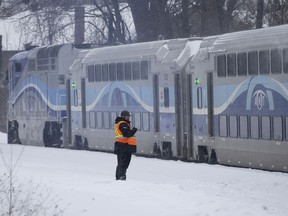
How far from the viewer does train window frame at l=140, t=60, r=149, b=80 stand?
29.8 meters

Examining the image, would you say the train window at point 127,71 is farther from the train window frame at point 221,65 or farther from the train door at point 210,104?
the train window frame at point 221,65

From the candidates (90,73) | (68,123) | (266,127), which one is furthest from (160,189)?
(68,123)

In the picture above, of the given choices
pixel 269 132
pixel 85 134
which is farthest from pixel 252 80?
pixel 85 134

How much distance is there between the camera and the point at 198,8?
40.7 meters

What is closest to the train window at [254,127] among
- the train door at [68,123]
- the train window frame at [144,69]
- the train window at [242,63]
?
the train window at [242,63]

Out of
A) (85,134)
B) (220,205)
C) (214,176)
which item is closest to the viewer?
(220,205)

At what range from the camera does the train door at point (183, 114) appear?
89.0 ft

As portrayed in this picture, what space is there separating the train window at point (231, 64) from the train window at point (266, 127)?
2.07 meters

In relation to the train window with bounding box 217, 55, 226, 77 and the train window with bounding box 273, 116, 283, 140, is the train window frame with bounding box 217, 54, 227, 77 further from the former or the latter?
the train window with bounding box 273, 116, 283, 140

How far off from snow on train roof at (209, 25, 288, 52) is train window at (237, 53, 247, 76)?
0.23 meters

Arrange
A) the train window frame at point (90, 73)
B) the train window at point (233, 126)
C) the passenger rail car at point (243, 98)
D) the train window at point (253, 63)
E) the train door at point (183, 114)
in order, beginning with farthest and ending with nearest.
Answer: the train window frame at point (90, 73)
the train door at point (183, 114)
the train window at point (233, 126)
the train window at point (253, 63)
the passenger rail car at point (243, 98)

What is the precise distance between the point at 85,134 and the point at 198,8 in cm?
972

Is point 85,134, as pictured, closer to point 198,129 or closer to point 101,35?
point 198,129

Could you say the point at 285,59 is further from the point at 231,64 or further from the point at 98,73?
the point at 98,73
